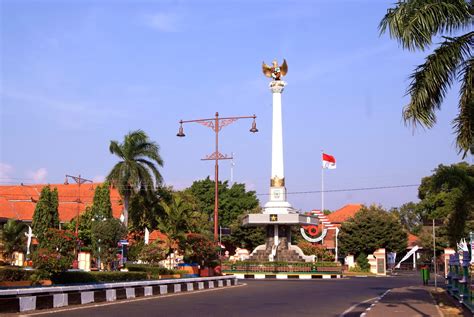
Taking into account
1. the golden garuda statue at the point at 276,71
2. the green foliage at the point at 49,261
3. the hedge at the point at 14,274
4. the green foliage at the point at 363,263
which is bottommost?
the green foliage at the point at 363,263

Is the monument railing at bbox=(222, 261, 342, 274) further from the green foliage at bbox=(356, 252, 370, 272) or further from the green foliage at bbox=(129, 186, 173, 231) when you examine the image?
the green foliage at bbox=(356, 252, 370, 272)

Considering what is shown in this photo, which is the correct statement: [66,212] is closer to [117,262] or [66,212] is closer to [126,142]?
[126,142]

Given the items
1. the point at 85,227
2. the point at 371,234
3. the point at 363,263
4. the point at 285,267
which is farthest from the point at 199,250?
the point at 371,234

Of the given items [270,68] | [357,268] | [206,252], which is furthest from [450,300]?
[357,268]

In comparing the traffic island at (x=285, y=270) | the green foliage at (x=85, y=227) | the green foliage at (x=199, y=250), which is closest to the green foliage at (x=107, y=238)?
the green foliage at (x=199, y=250)

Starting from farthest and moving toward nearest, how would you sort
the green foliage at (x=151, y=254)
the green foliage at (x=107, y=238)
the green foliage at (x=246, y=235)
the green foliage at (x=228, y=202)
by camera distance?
the green foliage at (x=228, y=202)
the green foliage at (x=246, y=235)
the green foliage at (x=107, y=238)
the green foliage at (x=151, y=254)

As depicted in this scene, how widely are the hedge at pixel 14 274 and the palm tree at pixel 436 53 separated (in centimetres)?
1202

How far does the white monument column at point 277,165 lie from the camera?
5325cm

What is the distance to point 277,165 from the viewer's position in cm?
5375

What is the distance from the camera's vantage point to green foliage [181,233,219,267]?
31.8m

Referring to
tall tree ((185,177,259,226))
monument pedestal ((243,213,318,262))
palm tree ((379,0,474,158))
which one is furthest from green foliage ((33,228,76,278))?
tall tree ((185,177,259,226))

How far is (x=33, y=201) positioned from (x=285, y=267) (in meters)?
27.7

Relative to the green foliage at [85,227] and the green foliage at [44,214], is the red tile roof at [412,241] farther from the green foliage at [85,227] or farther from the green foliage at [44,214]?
the green foliage at [44,214]

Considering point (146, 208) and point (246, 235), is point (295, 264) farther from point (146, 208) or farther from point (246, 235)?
point (246, 235)
